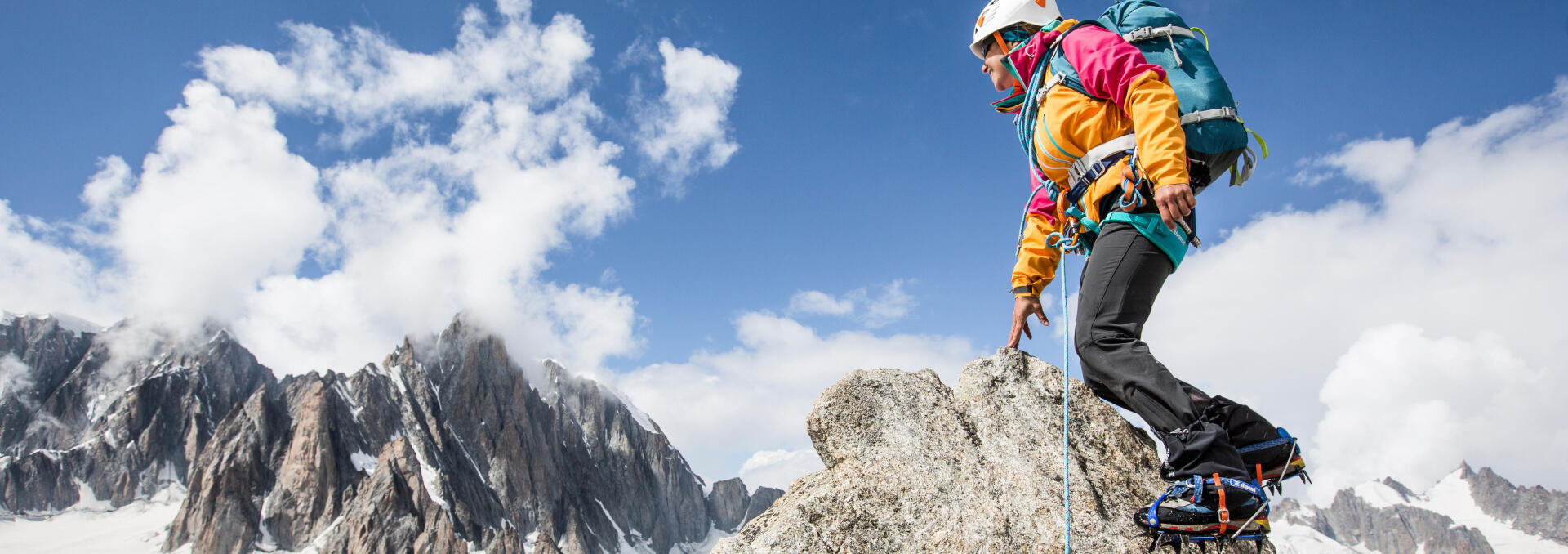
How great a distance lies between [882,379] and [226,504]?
16336 centimetres

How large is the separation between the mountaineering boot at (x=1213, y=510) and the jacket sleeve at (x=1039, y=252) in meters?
2.03

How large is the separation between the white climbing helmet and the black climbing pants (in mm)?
1766

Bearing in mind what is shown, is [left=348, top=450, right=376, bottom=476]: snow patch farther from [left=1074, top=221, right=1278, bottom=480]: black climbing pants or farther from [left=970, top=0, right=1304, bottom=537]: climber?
[left=1074, top=221, right=1278, bottom=480]: black climbing pants

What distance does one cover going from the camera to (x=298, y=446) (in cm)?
13625

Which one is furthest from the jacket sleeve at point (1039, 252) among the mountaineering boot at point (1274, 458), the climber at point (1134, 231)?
the mountaineering boot at point (1274, 458)

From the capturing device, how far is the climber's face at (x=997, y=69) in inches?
207

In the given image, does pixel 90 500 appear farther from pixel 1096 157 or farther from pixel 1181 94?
pixel 1181 94

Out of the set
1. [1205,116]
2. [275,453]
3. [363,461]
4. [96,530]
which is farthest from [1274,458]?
[96,530]

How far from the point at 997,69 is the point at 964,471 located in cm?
286

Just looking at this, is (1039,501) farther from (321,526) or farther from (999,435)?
(321,526)

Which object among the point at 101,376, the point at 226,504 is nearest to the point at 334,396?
the point at 226,504

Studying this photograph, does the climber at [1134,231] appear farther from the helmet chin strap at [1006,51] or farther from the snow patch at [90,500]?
the snow patch at [90,500]

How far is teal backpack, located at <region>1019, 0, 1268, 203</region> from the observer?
4051 millimetres

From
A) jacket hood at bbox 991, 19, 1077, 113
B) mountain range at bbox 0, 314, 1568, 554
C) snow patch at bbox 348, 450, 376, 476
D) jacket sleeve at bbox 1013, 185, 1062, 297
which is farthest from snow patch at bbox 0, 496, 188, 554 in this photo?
jacket hood at bbox 991, 19, 1077, 113
